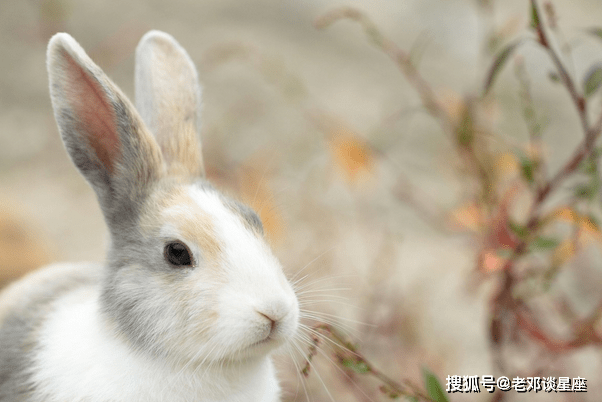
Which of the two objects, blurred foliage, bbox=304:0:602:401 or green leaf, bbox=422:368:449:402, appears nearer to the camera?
green leaf, bbox=422:368:449:402

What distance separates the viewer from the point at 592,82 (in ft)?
3.30

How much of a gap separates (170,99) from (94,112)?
205 mm

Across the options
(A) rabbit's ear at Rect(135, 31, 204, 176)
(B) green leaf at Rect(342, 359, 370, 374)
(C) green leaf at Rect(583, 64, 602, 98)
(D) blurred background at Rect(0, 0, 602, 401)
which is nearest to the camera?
(B) green leaf at Rect(342, 359, 370, 374)

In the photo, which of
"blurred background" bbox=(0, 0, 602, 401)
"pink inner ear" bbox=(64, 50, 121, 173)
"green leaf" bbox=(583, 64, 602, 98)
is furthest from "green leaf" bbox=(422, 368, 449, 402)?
"pink inner ear" bbox=(64, 50, 121, 173)

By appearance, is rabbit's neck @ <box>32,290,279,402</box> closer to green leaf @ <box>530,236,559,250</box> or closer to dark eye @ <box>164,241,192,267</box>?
dark eye @ <box>164,241,192,267</box>

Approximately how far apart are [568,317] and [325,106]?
6.70 ft

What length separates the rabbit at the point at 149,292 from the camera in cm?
95

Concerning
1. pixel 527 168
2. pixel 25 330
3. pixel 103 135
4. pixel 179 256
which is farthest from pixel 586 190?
pixel 25 330

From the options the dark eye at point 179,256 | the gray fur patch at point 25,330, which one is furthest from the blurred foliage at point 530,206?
the gray fur patch at point 25,330

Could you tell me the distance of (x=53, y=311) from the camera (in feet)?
3.98

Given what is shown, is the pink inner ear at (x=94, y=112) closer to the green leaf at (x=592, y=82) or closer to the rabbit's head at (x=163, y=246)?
the rabbit's head at (x=163, y=246)

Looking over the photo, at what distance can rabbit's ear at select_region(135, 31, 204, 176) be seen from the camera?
122 centimetres

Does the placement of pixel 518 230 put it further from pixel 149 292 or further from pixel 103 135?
pixel 103 135

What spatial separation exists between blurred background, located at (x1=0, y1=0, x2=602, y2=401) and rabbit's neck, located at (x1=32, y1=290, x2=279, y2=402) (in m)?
0.12
